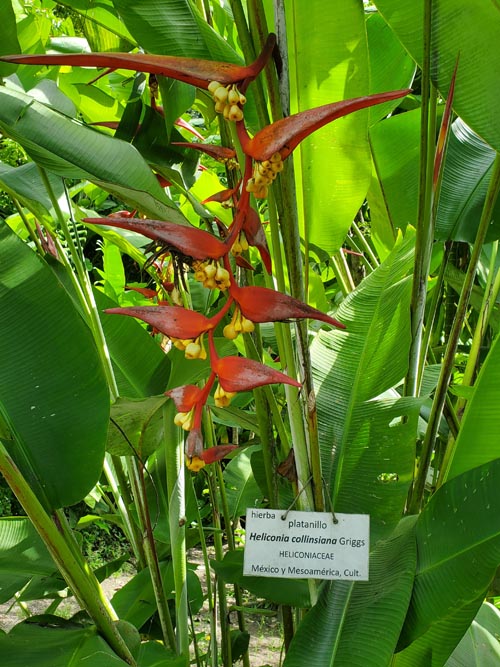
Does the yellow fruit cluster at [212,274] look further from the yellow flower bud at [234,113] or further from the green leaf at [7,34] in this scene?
the green leaf at [7,34]

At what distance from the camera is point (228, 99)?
403mm

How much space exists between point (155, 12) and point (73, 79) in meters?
0.57

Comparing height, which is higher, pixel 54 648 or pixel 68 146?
pixel 68 146

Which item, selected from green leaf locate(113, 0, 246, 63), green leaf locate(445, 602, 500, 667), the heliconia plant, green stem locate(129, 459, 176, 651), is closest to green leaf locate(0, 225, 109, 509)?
the heliconia plant

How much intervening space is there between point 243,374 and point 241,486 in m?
0.78

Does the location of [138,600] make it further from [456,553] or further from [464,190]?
[464,190]

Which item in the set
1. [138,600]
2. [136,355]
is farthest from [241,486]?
[136,355]

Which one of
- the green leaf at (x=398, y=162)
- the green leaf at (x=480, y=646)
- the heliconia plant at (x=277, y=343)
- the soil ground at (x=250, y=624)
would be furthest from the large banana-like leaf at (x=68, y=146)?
the soil ground at (x=250, y=624)

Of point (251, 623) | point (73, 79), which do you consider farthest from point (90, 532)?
point (73, 79)

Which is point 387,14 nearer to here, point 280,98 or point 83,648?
point 280,98

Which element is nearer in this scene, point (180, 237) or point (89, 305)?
point (180, 237)

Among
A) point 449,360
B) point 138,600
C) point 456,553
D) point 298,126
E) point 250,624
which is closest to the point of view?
point 298,126

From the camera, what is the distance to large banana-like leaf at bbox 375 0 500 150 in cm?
55

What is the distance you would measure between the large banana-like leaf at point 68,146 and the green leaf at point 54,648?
35 centimetres
